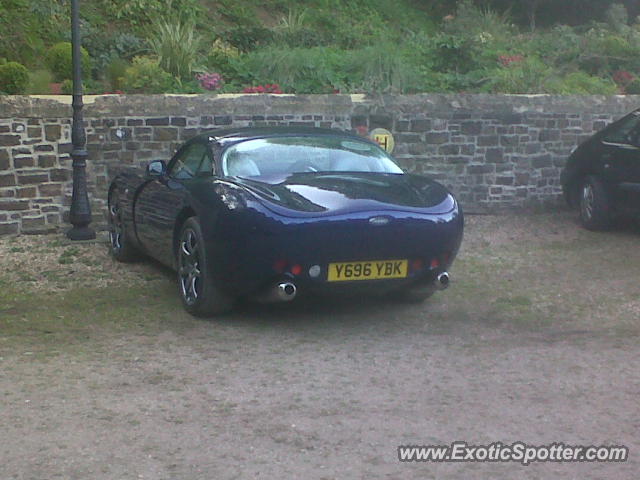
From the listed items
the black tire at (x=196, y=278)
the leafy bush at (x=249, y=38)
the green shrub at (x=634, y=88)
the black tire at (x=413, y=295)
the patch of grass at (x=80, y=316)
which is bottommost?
the patch of grass at (x=80, y=316)

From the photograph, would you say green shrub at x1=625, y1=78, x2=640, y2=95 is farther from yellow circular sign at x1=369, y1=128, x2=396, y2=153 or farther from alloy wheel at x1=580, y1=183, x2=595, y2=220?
yellow circular sign at x1=369, y1=128, x2=396, y2=153

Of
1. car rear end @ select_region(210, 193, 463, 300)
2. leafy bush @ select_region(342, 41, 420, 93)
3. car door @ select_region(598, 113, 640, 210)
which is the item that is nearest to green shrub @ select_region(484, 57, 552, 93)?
leafy bush @ select_region(342, 41, 420, 93)

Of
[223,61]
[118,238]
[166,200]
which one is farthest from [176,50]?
[166,200]

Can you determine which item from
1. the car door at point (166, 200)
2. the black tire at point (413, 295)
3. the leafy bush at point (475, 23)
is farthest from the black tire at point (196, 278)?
the leafy bush at point (475, 23)

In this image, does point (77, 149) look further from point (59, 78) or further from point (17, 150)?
point (59, 78)

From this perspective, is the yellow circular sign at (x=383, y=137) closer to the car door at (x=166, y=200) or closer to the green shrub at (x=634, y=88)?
the car door at (x=166, y=200)

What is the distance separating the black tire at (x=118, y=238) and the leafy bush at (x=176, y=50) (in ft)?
11.4

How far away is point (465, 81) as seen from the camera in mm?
14156

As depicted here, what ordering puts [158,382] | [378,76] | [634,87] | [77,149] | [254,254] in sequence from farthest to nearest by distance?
1. [634,87]
2. [378,76]
3. [77,149]
4. [254,254]
5. [158,382]

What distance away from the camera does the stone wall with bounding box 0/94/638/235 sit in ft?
35.3

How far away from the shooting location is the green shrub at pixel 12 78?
11125 mm

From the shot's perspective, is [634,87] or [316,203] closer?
[316,203]

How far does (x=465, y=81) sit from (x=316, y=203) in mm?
7894

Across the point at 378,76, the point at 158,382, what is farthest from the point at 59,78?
the point at 158,382
